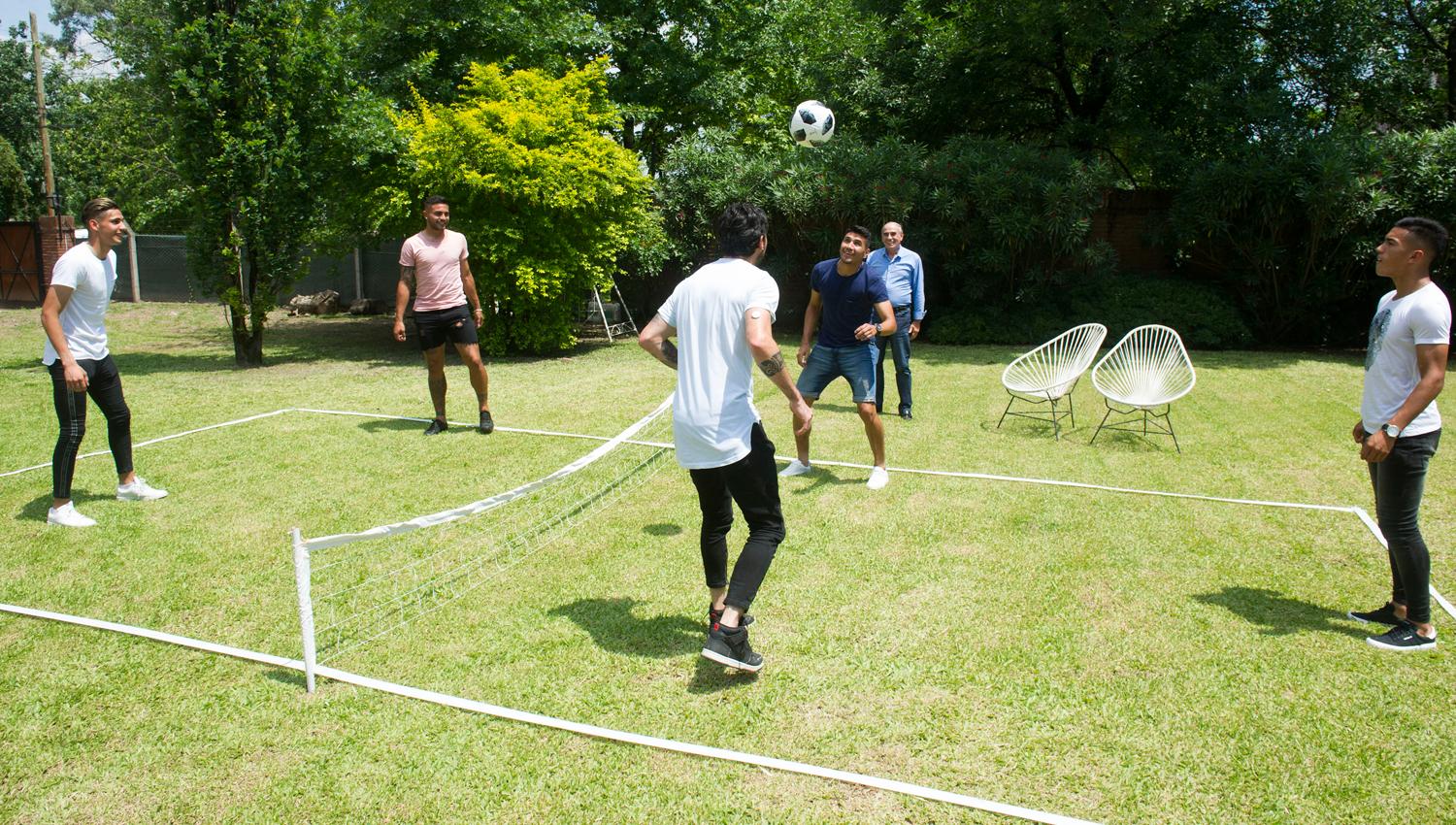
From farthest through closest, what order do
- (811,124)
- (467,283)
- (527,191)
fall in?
(811,124)
(527,191)
(467,283)

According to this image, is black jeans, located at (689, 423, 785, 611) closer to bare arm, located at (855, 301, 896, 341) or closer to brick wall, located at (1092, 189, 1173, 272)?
bare arm, located at (855, 301, 896, 341)

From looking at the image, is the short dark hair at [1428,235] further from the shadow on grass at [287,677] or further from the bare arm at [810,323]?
the shadow on grass at [287,677]

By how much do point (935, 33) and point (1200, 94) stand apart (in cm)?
453

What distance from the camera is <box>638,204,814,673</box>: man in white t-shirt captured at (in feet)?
11.1

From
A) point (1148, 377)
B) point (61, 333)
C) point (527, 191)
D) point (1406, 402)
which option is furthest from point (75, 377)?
point (1148, 377)

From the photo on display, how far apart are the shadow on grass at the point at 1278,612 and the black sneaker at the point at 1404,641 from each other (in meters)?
0.12

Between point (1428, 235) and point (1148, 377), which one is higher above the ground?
point (1428, 235)

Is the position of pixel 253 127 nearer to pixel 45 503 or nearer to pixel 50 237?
pixel 45 503

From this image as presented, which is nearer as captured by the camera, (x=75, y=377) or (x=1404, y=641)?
(x=1404, y=641)

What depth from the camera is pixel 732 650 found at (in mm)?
3412

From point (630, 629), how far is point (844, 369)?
2836mm

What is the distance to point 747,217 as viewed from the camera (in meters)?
3.47

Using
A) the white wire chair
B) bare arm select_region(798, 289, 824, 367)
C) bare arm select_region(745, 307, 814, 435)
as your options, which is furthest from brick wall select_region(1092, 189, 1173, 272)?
bare arm select_region(745, 307, 814, 435)

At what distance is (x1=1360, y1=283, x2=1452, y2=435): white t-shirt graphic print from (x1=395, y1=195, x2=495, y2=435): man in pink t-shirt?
6.20 meters
